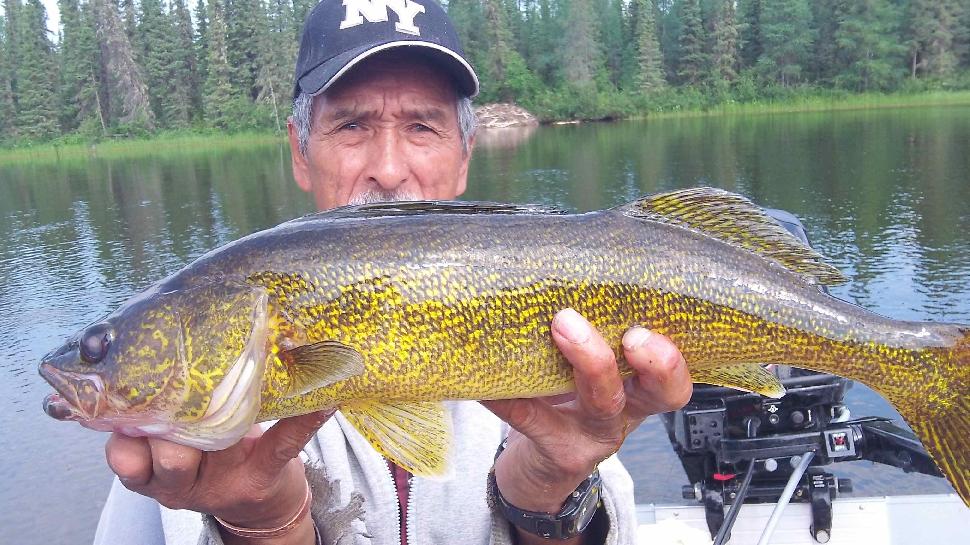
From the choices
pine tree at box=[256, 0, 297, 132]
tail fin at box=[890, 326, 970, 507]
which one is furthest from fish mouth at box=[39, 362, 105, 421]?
pine tree at box=[256, 0, 297, 132]

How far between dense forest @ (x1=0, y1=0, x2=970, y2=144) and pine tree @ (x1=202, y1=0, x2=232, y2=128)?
0.14 m

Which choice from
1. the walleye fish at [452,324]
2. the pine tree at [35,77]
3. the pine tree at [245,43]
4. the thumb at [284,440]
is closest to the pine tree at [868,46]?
the pine tree at [245,43]

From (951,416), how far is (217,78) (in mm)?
75469

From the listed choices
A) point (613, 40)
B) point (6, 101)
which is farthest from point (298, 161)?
point (613, 40)

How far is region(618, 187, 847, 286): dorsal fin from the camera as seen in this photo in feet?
9.38

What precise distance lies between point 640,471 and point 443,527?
636 cm

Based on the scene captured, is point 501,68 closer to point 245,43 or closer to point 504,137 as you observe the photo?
point 504,137

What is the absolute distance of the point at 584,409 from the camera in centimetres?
266

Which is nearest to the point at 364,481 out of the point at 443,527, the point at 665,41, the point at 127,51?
the point at 443,527

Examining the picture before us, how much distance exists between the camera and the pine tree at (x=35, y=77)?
66125mm

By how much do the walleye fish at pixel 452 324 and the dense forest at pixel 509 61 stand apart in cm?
6704

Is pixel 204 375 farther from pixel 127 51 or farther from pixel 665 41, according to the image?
pixel 665 41

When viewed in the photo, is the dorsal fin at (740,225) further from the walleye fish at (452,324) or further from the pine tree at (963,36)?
the pine tree at (963,36)

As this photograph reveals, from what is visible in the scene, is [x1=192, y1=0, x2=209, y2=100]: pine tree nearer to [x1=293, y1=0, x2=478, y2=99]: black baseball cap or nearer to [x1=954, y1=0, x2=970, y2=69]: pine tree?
[x1=954, y1=0, x2=970, y2=69]: pine tree
